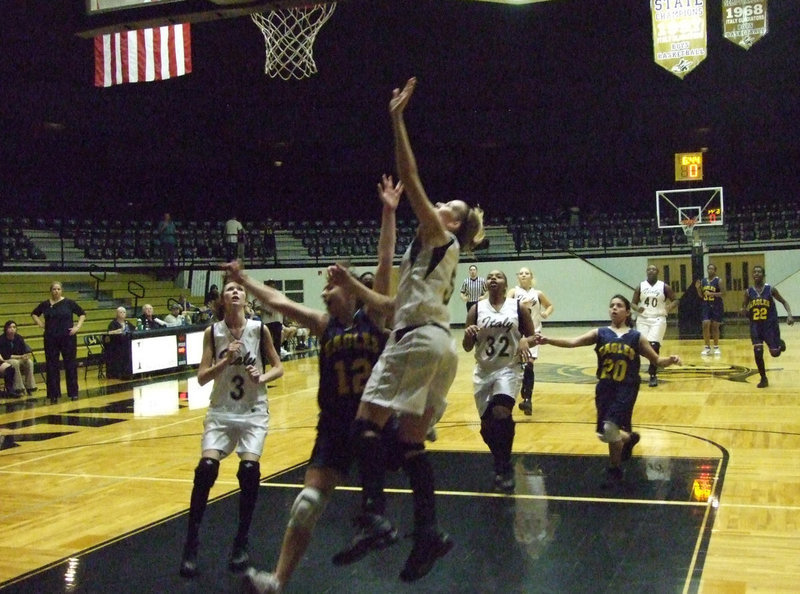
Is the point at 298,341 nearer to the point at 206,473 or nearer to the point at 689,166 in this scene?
the point at 689,166

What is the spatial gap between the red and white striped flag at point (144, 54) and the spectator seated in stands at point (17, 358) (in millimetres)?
4477

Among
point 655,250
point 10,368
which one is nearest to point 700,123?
point 655,250

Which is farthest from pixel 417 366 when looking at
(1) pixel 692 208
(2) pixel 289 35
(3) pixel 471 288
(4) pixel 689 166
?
(4) pixel 689 166

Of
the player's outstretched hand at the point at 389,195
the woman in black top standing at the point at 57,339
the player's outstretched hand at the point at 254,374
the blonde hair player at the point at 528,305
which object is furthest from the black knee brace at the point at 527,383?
the woman in black top standing at the point at 57,339

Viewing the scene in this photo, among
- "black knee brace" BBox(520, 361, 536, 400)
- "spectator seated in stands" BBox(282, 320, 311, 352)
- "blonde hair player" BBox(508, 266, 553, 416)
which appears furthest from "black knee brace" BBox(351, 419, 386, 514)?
"spectator seated in stands" BBox(282, 320, 311, 352)

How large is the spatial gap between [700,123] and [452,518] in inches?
992

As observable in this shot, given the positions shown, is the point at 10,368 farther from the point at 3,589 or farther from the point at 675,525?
the point at 675,525

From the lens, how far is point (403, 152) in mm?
3650

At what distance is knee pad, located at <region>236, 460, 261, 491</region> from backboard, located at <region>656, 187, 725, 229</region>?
59.4ft

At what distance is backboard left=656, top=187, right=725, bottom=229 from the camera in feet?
70.8

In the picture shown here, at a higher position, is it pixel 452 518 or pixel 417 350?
pixel 417 350

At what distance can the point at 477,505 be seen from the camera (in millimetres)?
6395

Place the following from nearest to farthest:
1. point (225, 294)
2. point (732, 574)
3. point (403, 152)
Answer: point (403, 152) < point (732, 574) < point (225, 294)

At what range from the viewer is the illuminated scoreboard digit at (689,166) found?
26.0 meters
